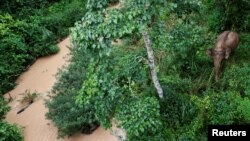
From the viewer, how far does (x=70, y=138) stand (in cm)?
904

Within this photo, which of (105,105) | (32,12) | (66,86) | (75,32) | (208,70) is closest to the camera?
(75,32)

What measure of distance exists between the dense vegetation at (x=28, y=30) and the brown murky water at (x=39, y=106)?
29 centimetres

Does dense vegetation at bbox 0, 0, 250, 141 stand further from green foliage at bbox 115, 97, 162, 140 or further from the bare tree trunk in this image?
the bare tree trunk

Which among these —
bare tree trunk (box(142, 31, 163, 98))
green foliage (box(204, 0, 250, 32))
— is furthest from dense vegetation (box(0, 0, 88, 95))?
bare tree trunk (box(142, 31, 163, 98))

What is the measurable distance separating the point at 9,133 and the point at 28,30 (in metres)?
5.34

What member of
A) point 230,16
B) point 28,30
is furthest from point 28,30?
point 230,16

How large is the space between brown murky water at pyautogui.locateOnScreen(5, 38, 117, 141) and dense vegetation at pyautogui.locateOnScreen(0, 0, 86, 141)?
11.6 inches

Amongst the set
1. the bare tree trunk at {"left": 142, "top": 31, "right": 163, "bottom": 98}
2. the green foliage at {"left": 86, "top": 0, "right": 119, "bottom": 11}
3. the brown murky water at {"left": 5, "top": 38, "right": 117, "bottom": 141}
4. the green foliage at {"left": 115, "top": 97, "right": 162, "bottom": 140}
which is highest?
the green foliage at {"left": 86, "top": 0, "right": 119, "bottom": 11}

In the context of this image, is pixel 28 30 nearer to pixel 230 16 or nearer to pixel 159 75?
pixel 159 75

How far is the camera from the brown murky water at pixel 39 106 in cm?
Answer: 901

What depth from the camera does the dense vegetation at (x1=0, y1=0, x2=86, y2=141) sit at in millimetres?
12594

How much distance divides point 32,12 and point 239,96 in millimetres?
9985

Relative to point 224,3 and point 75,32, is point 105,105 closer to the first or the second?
point 75,32

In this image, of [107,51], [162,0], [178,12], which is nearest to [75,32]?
[107,51]
